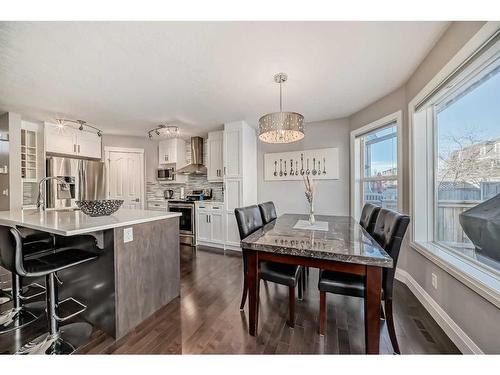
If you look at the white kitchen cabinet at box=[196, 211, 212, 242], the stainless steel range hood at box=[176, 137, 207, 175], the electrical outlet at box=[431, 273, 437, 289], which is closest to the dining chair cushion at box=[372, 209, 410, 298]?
the electrical outlet at box=[431, 273, 437, 289]

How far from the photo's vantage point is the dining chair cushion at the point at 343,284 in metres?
1.30

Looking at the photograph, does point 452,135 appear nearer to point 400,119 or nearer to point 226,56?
point 400,119

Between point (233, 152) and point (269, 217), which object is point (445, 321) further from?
point (233, 152)

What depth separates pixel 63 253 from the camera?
4.71 ft

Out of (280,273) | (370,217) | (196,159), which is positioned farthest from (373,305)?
(196,159)

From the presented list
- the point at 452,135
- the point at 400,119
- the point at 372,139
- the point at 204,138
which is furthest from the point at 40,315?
the point at 372,139

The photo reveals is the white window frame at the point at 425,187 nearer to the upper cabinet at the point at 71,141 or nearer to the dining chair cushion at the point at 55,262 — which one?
the dining chair cushion at the point at 55,262

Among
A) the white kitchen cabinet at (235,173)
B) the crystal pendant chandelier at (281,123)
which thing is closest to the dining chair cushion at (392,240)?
the crystal pendant chandelier at (281,123)

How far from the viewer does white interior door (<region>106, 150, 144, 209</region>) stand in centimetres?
432

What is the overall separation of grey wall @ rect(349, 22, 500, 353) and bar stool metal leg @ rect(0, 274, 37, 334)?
3.31 meters

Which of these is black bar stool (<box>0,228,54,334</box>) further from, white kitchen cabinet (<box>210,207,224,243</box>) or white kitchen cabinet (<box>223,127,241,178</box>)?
white kitchen cabinet (<box>223,127,241,178</box>)

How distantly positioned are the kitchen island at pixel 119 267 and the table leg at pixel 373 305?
5.49 ft

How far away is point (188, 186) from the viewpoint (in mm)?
4715

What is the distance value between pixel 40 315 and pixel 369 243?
2829 mm
